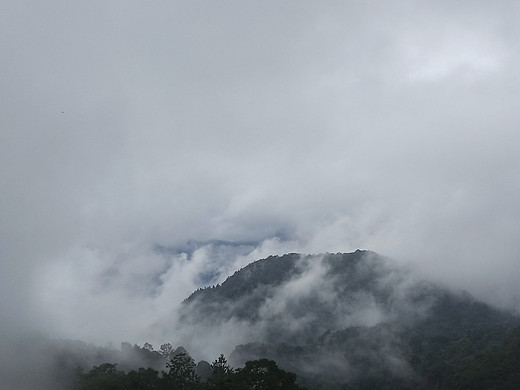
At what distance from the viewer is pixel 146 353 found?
142750 mm

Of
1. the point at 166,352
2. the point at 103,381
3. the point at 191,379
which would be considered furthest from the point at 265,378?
the point at 166,352

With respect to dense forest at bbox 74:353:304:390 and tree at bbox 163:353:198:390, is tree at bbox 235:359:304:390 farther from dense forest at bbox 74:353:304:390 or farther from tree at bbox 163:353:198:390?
tree at bbox 163:353:198:390

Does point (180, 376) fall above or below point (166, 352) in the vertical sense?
below

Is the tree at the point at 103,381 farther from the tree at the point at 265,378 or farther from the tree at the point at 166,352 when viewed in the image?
the tree at the point at 166,352

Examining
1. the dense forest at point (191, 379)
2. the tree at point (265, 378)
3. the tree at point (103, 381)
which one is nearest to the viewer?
the tree at point (265, 378)

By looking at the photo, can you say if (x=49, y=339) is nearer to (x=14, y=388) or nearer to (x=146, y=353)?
(x=146, y=353)

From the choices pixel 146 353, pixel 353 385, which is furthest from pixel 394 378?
Answer: pixel 146 353

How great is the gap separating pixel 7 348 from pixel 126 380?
37144 millimetres

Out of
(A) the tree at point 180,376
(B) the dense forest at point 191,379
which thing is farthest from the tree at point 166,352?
(A) the tree at point 180,376

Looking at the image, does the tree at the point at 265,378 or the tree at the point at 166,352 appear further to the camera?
the tree at the point at 166,352

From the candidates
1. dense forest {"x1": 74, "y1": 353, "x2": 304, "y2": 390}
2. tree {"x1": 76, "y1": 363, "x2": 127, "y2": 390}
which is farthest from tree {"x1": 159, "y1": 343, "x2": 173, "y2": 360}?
tree {"x1": 76, "y1": 363, "x2": 127, "y2": 390}

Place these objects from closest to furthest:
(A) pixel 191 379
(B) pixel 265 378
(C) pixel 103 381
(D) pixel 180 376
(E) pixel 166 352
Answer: (B) pixel 265 378, (C) pixel 103 381, (D) pixel 180 376, (A) pixel 191 379, (E) pixel 166 352

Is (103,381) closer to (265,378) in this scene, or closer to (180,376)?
(180,376)

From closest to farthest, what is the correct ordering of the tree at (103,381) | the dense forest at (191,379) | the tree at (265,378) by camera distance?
the tree at (265,378) → the dense forest at (191,379) → the tree at (103,381)
